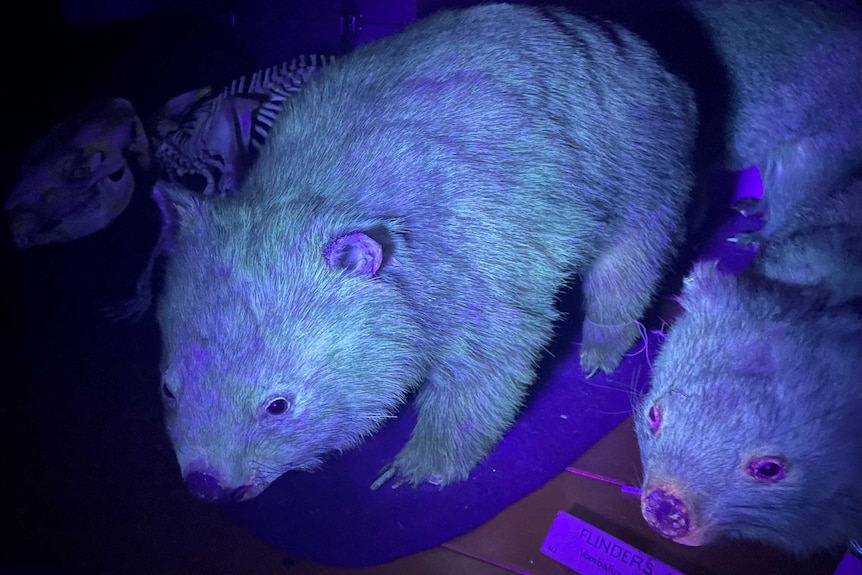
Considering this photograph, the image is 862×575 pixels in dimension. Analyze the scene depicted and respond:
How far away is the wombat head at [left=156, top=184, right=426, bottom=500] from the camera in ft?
4.43

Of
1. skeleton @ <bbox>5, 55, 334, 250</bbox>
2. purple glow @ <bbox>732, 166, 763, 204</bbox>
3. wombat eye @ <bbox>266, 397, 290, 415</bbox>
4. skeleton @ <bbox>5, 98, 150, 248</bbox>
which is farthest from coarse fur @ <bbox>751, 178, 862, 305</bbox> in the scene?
skeleton @ <bbox>5, 98, 150, 248</bbox>

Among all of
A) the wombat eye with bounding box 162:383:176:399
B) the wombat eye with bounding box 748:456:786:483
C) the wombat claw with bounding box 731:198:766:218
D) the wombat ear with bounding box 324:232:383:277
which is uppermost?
the wombat ear with bounding box 324:232:383:277

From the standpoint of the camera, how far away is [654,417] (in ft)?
5.42

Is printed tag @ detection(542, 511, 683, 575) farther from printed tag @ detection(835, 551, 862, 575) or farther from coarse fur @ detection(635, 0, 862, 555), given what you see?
printed tag @ detection(835, 551, 862, 575)

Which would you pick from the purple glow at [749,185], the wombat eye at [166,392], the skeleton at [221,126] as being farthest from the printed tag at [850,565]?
the skeleton at [221,126]

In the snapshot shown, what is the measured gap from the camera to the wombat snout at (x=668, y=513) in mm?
1492

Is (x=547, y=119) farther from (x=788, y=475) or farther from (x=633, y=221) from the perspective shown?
(x=788, y=475)

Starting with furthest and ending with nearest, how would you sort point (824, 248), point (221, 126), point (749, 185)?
point (749, 185), point (221, 126), point (824, 248)

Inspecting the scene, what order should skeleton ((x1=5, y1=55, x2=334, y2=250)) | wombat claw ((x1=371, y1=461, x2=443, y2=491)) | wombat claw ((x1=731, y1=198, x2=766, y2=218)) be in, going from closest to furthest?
skeleton ((x1=5, y1=55, x2=334, y2=250)), wombat claw ((x1=371, y1=461, x2=443, y2=491)), wombat claw ((x1=731, y1=198, x2=766, y2=218))

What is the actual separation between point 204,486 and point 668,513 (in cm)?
115

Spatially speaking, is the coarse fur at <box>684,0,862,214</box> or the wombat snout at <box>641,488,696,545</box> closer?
the wombat snout at <box>641,488,696,545</box>

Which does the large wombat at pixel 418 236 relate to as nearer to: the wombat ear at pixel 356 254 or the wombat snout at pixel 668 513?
the wombat ear at pixel 356 254

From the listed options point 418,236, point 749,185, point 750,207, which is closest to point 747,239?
point 750,207

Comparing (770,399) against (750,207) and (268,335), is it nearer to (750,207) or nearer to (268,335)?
(268,335)
